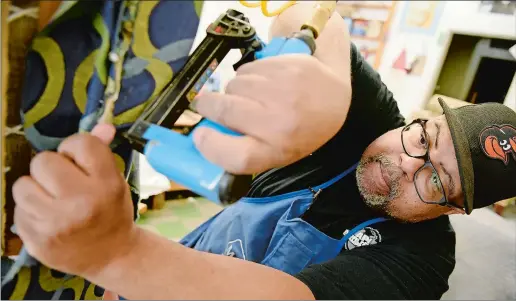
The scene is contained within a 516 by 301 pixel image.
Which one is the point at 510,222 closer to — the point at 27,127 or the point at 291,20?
the point at 291,20

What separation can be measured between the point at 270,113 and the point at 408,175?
2.97 ft

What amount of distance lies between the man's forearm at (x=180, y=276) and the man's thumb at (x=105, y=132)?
14cm

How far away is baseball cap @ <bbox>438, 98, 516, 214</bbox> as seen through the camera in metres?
1.02

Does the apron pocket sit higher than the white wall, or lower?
lower

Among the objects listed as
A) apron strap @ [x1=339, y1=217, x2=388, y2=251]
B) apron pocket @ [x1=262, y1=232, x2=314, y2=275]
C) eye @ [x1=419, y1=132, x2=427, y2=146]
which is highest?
eye @ [x1=419, y1=132, x2=427, y2=146]

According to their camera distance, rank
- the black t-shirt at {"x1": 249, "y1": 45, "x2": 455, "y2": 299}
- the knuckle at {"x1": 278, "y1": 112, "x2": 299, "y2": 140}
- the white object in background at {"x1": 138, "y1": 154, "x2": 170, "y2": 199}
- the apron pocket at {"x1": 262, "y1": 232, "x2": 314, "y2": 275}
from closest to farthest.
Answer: the knuckle at {"x1": 278, "y1": 112, "x2": 299, "y2": 140}, the black t-shirt at {"x1": 249, "y1": 45, "x2": 455, "y2": 299}, the apron pocket at {"x1": 262, "y1": 232, "x2": 314, "y2": 275}, the white object in background at {"x1": 138, "y1": 154, "x2": 170, "y2": 199}

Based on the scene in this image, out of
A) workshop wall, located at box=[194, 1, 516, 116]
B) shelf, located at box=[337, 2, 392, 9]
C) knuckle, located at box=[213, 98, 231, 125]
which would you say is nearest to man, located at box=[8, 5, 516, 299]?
knuckle, located at box=[213, 98, 231, 125]

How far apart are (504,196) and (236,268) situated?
3.12 feet

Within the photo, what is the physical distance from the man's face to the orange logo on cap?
96 millimetres

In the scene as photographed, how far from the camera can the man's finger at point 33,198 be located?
400 millimetres

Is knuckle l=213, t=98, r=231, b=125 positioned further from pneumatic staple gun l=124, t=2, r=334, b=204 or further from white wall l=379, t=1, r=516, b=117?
white wall l=379, t=1, r=516, b=117

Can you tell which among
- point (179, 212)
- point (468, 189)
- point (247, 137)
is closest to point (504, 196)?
point (468, 189)

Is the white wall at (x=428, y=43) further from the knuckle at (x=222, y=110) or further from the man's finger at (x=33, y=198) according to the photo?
the man's finger at (x=33, y=198)

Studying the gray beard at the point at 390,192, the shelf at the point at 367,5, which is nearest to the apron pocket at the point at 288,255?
the gray beard at the point at 390,192
